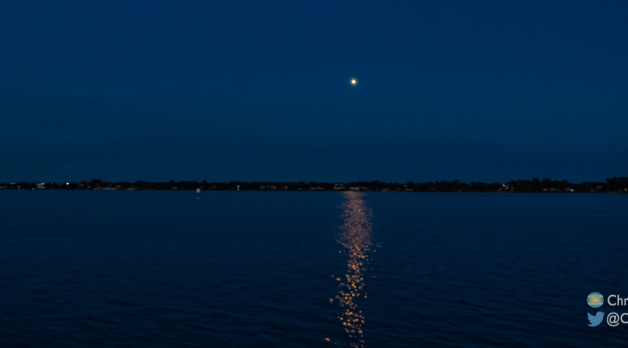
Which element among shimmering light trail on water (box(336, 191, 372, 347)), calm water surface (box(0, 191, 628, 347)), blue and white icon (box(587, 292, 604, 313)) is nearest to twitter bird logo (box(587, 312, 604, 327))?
calm water surface (box(0, 191, 628, 347))

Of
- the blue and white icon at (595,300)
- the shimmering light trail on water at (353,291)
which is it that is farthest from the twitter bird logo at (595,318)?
the shimmering light trail on water at (353,291)

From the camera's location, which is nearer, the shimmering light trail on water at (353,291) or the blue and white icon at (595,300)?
the shimmering light trail on water at (353,291)

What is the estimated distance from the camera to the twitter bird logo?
28462mm

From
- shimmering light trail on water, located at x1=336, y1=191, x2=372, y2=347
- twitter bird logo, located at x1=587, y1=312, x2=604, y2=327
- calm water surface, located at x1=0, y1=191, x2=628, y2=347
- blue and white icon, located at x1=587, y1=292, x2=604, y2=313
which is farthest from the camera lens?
Result: blue and white icon, located at x1=587, y1=292, x2=604, y2=313

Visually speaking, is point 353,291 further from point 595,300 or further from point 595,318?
point 595,300

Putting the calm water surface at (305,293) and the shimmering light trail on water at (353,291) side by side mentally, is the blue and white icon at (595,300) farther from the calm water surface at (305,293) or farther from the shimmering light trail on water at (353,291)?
the shimmering light trail on water at (353,291)

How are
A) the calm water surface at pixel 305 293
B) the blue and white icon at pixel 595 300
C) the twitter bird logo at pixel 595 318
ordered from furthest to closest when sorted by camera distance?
the blue and white icon at pixel 595 300 < the twitter bird logo at pixel 595 318 < the calm water surface at pixel 305 293

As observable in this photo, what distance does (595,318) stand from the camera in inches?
1159

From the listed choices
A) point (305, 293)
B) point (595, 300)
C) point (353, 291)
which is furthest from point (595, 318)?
point (305, 293)

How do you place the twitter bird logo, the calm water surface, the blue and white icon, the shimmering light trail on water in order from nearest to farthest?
the calm water surface < the shimmering light trail on water < the twitter bird logo < the blue and white icon

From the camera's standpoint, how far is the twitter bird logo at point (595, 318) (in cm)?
2846

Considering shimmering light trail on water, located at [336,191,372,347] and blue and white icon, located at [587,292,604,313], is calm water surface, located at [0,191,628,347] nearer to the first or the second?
shimmering light trail on water, located at [336,191,372,347]

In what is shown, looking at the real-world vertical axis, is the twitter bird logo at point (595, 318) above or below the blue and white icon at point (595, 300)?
below

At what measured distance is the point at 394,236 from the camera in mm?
80375
